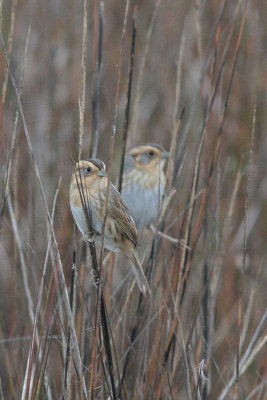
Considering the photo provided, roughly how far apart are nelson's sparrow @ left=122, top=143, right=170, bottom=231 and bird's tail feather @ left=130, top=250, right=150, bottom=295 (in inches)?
45.2

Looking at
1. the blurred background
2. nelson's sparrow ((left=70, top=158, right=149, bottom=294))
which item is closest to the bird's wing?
nelson's sparrow ((left=70, top=158, right=149, bottom=294))

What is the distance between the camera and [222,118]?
214 cm

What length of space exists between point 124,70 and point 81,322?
2.76 metres

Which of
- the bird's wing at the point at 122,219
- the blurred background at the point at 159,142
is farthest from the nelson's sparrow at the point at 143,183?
the bird's wing at the point at 122,219

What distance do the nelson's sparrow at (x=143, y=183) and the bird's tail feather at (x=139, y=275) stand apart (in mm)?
1149

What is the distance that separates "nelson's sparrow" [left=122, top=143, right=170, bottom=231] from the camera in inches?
133

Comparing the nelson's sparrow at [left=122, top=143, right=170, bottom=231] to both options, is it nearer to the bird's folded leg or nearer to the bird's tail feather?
the bird's tail feather

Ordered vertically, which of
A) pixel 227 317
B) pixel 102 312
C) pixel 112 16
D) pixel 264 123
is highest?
pixel 112 16

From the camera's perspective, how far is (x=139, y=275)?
82.8 inches

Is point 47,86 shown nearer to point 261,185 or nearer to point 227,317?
point 261,185

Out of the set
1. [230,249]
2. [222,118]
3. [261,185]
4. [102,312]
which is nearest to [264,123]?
[261,185]

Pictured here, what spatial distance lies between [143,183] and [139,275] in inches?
56.6

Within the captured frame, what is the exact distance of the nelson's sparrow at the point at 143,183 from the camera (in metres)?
3.38

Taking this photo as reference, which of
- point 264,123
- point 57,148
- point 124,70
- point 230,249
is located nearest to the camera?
point 230,249
